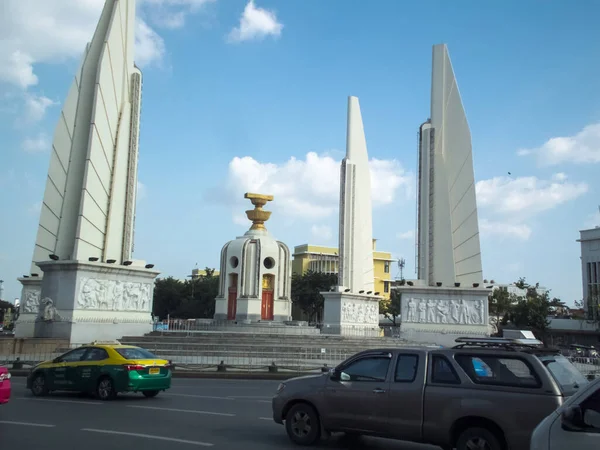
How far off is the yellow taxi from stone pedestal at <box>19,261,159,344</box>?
35.7ft

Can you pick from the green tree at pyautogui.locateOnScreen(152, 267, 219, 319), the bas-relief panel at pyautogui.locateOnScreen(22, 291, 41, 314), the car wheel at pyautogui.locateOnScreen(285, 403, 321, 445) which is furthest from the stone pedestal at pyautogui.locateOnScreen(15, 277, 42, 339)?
the green tree at pyautogui.locateOnScreen(152, 267, 219, 319)

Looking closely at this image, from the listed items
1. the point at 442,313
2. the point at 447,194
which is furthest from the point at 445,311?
the point at 447,194

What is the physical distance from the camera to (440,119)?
1262 inches

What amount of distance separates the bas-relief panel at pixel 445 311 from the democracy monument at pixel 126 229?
2.0 inches

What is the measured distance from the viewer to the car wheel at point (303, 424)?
774cm

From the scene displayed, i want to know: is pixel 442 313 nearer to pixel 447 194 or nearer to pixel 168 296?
pixel 447 194

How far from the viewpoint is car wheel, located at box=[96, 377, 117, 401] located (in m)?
12.3

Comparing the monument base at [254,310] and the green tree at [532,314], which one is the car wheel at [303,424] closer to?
the monument base at [254,310]

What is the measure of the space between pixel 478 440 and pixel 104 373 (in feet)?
28.1

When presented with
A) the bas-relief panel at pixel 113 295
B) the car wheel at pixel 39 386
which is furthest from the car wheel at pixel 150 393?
the bas-relief panel at pixel 113 295

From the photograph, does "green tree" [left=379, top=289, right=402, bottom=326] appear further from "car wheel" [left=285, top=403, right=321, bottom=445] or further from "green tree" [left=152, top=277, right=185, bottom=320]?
"car wheel" [left=285, top=403, right=321, bottom=445]

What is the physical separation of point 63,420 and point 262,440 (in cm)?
358

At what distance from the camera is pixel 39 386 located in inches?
510

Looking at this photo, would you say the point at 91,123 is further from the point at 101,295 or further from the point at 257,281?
the point at 257,281
